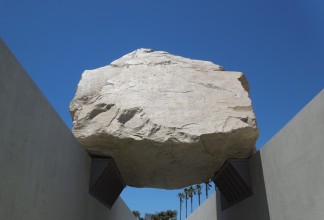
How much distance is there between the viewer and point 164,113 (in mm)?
6793

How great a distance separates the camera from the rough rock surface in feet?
22.0

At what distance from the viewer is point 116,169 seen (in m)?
8.30
